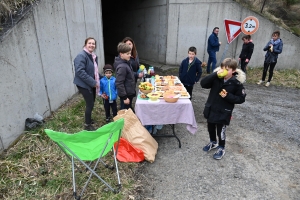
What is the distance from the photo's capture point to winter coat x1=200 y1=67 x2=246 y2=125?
9.73 ft

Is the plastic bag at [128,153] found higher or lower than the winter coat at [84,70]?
lower

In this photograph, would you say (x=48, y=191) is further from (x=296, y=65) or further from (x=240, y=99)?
(x=296, y=65)

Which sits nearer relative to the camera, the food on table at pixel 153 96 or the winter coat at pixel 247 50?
the food on table at pixel 153 96

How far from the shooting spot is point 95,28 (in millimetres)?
7539

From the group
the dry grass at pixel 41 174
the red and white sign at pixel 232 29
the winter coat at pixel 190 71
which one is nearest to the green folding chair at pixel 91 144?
the dry grass at pixel 41 174

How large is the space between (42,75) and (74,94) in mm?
1717

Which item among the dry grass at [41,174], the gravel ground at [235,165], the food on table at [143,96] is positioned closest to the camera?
the dry grass at [41,174]

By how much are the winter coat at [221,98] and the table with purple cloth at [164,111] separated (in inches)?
13.2

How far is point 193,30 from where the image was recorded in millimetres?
9289

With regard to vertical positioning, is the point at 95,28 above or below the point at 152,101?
above

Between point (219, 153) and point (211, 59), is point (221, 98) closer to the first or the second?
point (219, 153)

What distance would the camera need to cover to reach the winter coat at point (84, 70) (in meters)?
3.60

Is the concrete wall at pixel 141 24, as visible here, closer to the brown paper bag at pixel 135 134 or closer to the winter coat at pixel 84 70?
the winter coat at pixel 84 70

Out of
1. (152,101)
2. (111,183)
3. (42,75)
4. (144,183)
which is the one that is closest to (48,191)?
(111,183)
